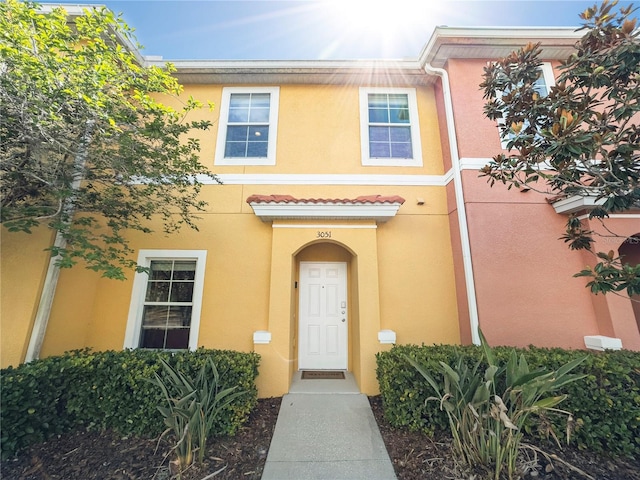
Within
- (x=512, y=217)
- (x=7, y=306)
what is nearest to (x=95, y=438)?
(x=7, y=306)

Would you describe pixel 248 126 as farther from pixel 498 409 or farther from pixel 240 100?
pixel 498 409

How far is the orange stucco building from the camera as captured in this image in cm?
496

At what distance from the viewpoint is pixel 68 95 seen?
370 centimetres

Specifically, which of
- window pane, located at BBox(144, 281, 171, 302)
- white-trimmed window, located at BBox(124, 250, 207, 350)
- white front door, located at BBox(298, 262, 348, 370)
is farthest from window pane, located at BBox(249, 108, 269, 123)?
window pane, located at BBox(144, 281, 171, 302)

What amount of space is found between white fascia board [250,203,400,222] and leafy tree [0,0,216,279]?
1.63m

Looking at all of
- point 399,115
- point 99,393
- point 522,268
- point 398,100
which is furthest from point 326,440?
point 398,100

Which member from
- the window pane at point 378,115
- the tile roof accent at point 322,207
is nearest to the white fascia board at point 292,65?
the window pane at point 378,115

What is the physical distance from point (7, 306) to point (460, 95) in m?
9.90

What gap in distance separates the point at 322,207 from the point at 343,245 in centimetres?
96

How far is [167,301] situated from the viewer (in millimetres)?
5711

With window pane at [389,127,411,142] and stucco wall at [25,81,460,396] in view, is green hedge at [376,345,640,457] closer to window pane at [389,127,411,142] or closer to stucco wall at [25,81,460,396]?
stucco wall at [25,81,460,396]

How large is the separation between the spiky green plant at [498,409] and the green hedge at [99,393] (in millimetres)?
3073

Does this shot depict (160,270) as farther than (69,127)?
Yes

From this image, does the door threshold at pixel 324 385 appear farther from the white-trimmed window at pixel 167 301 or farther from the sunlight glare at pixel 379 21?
the sunlight glare at pixel 379 21
